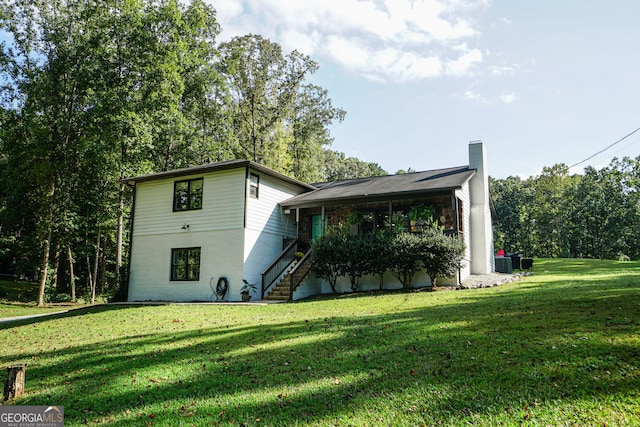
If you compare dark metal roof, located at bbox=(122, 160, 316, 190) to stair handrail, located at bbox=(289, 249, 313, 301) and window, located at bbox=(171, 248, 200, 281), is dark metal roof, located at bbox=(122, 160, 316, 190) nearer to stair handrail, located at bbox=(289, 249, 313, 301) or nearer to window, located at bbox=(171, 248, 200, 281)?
window, located at bbox=(171, 248, 200, 281)

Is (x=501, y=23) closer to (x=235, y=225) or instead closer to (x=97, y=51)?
(x=235, y=225)

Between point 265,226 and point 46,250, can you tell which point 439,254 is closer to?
point 265,226

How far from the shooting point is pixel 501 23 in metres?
13.5

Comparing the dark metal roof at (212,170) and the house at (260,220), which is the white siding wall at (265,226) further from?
the dark metal roof at (212,170)

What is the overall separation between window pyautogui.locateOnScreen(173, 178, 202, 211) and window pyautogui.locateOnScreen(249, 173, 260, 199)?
2415 mm

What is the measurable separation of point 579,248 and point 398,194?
3759 cm

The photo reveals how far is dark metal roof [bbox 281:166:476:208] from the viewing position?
14945 mm

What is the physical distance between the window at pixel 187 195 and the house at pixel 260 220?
0.14ft

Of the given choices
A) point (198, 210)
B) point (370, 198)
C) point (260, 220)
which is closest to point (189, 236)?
point (198, 210)

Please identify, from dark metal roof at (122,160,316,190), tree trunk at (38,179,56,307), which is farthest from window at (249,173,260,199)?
tree trunk at (38,179,56,307)

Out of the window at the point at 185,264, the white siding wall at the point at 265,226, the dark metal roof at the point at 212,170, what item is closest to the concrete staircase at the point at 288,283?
the white siding wall at the point at 265,226

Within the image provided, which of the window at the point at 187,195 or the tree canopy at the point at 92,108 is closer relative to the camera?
the window at the point at 187,195

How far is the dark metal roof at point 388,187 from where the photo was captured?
49.0 ft

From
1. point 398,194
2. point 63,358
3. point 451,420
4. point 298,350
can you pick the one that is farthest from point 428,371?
point 398,194
